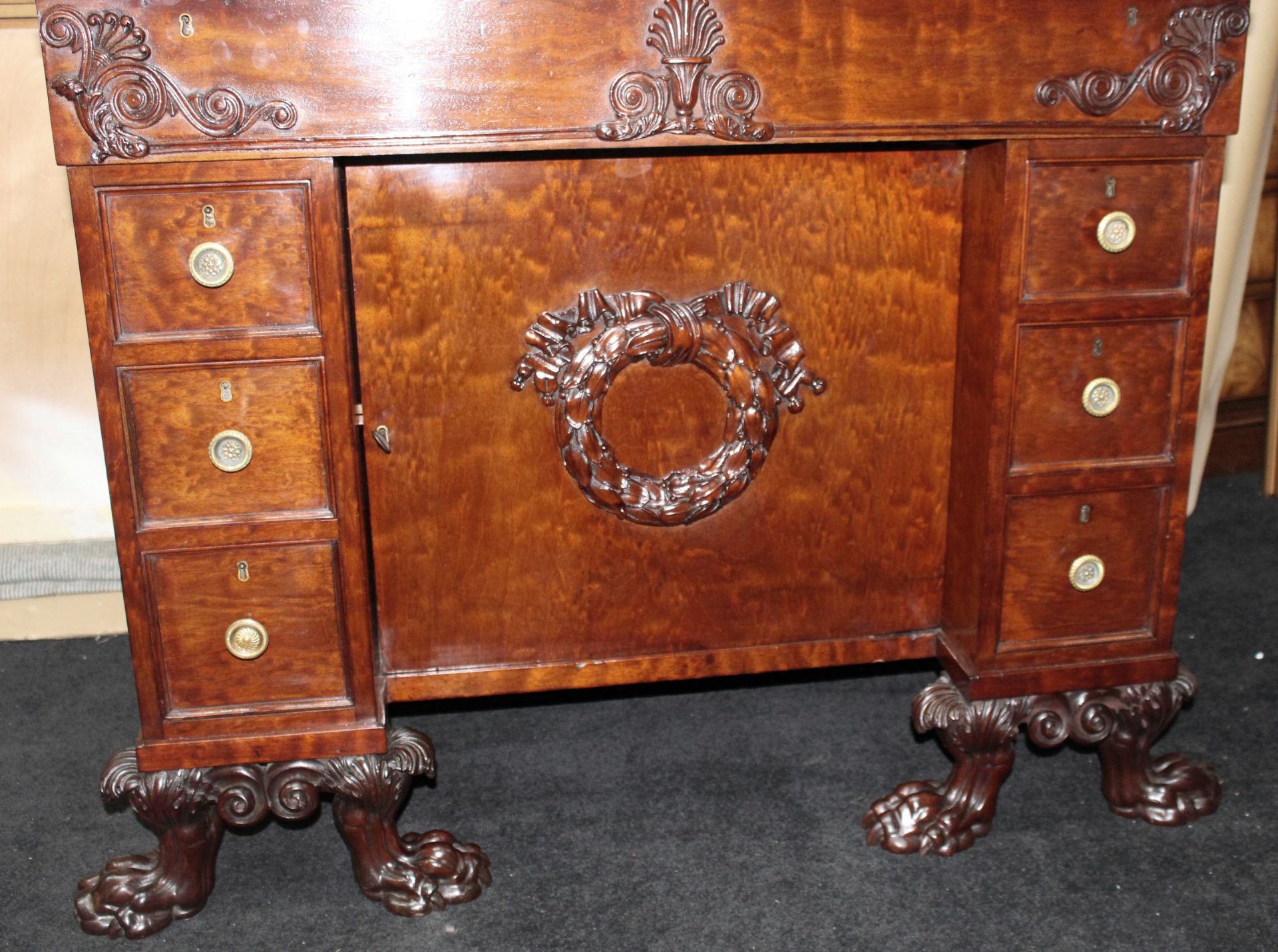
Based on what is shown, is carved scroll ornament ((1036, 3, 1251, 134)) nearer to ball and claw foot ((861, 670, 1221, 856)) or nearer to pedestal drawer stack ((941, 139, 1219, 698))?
pedestal drawer stack ((941, 139, 1219, 698))

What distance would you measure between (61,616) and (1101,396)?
199 centimetres

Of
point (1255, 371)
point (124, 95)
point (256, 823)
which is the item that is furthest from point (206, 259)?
point (1255, 371)

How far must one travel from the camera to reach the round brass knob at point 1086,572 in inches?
66.2

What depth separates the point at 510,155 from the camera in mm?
1526

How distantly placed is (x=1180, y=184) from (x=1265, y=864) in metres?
0.92

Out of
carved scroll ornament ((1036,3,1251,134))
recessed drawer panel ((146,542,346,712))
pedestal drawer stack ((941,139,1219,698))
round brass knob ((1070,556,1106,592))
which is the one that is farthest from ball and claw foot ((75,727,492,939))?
carved scroll ornament ((1036,3,1251,134))

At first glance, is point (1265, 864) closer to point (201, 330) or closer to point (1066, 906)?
point (1066, 906)

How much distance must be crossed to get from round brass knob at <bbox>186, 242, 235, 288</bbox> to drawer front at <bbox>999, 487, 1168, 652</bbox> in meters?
1.02

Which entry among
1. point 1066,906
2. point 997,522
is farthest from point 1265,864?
point 997,522

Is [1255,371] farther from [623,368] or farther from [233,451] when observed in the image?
[233,451]

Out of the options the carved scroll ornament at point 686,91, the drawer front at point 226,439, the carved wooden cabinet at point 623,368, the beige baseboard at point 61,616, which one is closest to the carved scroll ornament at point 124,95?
the carved wooden cabinet at point 623,368

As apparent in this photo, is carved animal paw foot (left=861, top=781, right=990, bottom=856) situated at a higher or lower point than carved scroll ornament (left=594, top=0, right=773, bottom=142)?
lower

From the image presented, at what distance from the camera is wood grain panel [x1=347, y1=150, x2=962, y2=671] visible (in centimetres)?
156

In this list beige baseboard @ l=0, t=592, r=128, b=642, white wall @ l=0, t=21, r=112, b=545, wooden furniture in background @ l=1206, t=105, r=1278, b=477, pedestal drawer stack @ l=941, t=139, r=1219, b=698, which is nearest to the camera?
pedestal drawer stack @ l=941, t=139, r=1219, b=698
